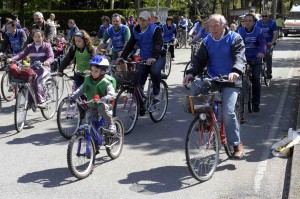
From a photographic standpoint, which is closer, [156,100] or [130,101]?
[130,101]

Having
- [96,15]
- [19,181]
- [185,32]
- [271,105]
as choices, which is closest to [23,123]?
[19,181]

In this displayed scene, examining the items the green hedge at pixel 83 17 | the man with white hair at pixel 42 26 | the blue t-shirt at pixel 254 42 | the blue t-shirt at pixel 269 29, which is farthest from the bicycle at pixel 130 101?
the green hedge at pixel 83 17

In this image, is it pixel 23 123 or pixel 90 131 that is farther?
pixel 23 123

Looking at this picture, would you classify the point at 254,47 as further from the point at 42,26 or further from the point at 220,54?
the point at 42,26

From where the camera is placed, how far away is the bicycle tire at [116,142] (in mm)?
6621

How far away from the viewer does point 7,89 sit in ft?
40.1

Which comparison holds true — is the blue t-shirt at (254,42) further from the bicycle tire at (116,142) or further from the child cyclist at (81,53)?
the bicycle tire at (116,142)

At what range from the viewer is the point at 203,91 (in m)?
6.17

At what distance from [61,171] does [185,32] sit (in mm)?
24329

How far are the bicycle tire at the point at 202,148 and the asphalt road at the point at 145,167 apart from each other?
0.40 feet

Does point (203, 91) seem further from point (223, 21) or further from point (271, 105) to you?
point (271, 105)

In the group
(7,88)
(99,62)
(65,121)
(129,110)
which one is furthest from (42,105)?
(7,88)

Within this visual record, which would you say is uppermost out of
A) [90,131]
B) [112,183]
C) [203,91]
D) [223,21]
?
[223,21]

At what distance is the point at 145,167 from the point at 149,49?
2.89 m
